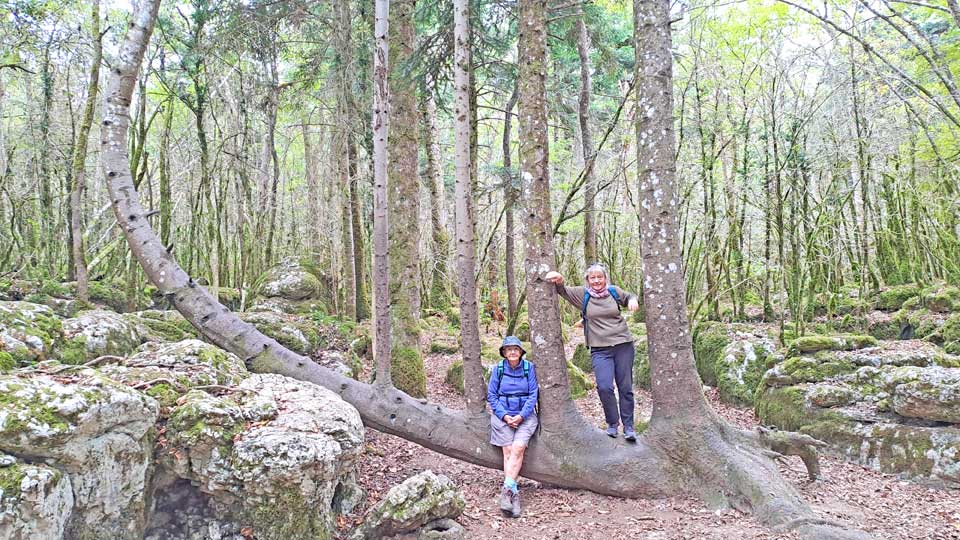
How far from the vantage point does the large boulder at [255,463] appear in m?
3.40

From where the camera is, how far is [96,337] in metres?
4.69

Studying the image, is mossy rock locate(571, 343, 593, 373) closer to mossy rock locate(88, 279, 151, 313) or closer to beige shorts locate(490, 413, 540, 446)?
beige shorts locate(490, 413, 540, 446)

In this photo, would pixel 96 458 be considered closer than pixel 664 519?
Yes

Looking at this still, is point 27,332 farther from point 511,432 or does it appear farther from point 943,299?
point 943,299

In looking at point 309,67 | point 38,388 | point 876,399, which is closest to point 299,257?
point 309,67

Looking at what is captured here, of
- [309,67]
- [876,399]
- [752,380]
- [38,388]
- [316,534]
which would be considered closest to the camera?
[38,388]

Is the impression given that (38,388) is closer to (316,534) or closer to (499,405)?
(316,534)

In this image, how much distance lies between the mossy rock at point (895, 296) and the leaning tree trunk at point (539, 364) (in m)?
7.13

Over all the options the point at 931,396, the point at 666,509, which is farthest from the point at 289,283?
the point at 931,396

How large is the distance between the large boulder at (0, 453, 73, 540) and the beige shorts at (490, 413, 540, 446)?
10.6 feet

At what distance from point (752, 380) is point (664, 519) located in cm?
408

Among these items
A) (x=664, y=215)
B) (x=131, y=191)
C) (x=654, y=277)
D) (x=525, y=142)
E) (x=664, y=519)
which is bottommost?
(x=664, y=519)

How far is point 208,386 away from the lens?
12.6 ft

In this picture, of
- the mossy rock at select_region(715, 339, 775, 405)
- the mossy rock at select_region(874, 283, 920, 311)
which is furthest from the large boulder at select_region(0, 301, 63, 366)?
the mossy rock at select_region(874, 283, 920, 311)
